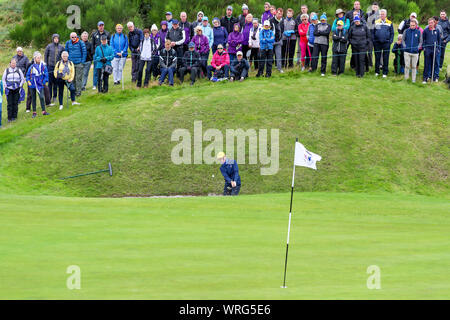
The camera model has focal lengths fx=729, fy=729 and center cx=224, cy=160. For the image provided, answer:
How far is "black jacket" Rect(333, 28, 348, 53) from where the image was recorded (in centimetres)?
2800

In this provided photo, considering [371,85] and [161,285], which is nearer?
[161,285]

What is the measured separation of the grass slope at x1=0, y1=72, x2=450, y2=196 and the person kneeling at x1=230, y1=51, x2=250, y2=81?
1.71 feet

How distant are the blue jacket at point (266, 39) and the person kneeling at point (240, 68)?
0.93 metres

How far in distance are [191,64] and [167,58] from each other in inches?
42.4

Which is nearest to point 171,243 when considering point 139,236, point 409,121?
point 139,236

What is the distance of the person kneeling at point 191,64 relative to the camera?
95.2ft

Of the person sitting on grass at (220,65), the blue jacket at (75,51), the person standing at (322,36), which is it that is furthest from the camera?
the person sitting on grass at (220,65)

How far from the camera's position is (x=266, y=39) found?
94.4ft

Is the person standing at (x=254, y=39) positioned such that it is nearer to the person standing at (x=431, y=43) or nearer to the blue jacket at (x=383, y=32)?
the blue jacket at (x=383, y=32)

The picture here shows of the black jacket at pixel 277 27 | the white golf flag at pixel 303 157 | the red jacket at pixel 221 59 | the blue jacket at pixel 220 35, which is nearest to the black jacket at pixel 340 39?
the black jacket at pixel 277 27

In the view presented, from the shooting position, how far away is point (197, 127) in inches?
1013

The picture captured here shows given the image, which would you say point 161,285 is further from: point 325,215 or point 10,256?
point 325,215

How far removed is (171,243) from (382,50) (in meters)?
18.5
